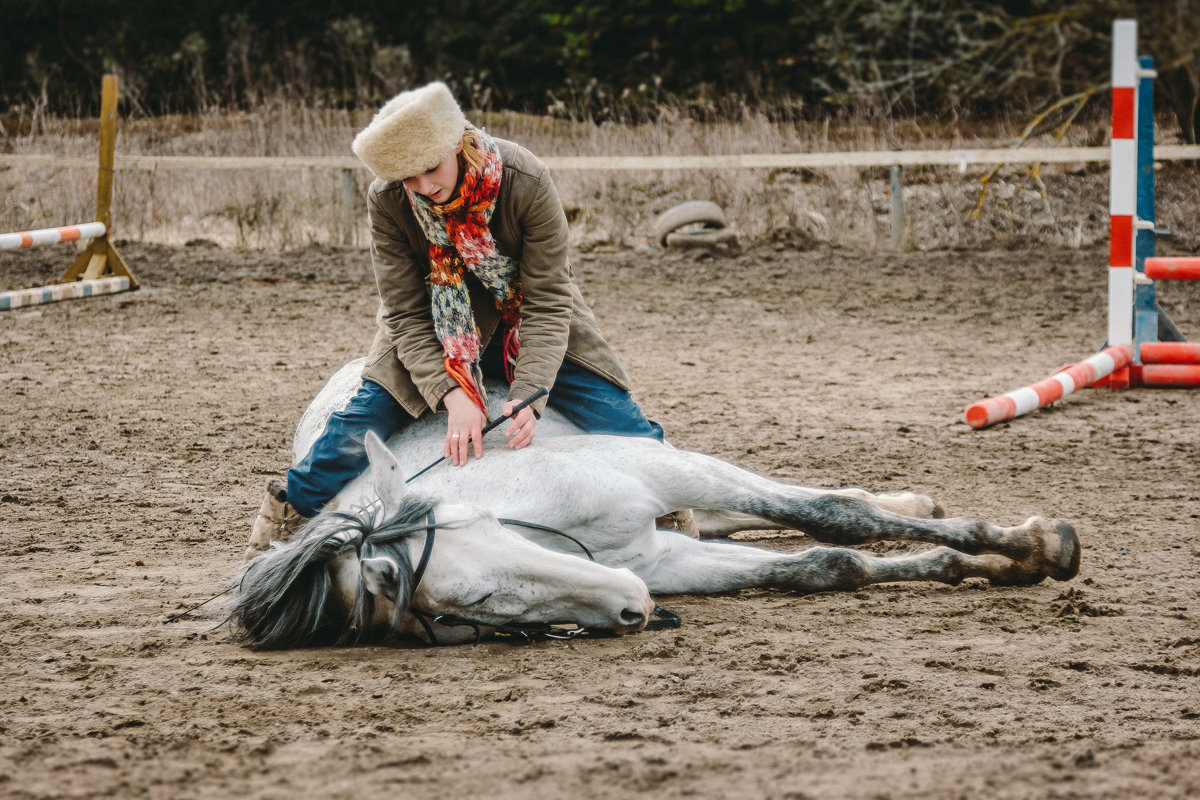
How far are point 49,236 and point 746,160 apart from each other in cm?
638

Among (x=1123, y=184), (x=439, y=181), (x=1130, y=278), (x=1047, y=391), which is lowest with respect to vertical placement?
(x=1047, y=391)

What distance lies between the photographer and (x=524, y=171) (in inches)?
136

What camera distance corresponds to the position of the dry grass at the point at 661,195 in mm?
12680

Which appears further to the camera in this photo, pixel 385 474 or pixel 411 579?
pixel 385 474

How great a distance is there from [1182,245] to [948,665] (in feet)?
31.5

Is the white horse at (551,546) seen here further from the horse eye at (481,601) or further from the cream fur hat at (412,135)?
the cream fur hat at (412,135)

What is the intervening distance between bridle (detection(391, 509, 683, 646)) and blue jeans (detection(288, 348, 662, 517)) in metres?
0.50

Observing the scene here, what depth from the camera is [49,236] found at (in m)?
9.01

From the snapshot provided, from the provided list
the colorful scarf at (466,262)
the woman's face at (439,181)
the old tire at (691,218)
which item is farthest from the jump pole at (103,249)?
the woman's face at (439,181)

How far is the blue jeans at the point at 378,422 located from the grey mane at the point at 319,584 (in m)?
0.31

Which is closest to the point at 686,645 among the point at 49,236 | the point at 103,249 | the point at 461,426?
the point at 461,426

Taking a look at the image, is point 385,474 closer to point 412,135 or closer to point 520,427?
point 520,427

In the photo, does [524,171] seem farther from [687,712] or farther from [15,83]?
[15,83]

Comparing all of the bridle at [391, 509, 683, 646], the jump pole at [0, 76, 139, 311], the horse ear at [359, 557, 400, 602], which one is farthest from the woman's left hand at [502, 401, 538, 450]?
the jump pole at [0, 76, 139, 311]
